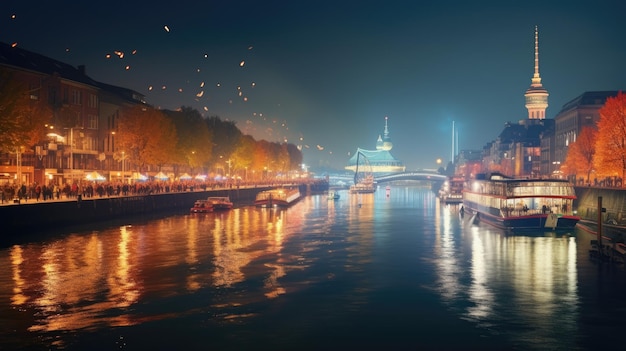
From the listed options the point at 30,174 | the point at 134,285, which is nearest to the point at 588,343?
the point at 134,285

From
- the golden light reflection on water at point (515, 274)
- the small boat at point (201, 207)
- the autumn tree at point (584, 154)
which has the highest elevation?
the autumn tree at point (584, 154)

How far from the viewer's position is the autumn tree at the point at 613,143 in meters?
117

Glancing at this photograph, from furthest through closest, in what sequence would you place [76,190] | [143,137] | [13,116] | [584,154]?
[584,154] < [143,137] < [76,190] < [13,116]

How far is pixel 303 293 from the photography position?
44062 mm

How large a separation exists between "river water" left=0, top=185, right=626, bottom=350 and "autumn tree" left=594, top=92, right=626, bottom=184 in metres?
43.6

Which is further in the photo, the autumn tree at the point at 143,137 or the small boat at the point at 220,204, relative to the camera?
the autumn tree at the point at 143,137

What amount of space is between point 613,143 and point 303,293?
9097 cm

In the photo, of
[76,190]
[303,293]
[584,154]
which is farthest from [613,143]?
[303,293]

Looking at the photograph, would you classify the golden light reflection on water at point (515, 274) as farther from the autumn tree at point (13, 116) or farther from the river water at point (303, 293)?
the autumn tree at point (13, 116)

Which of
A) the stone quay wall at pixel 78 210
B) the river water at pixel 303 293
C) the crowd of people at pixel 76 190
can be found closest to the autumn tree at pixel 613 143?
the river water at pixel 303 293

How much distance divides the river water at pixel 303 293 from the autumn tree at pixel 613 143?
43.6 meters

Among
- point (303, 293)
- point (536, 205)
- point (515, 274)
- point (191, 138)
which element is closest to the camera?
point (303, 293)

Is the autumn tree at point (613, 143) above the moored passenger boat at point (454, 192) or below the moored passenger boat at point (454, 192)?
above

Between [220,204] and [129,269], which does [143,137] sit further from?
[129,269]
